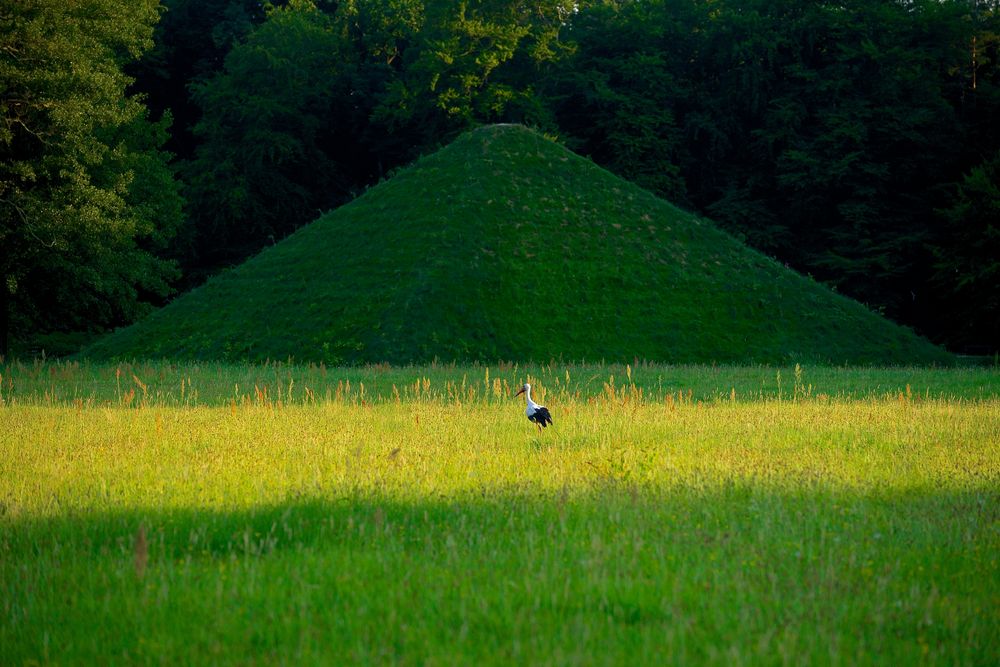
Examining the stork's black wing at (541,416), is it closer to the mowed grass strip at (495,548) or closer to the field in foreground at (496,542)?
the mowed grass strip at (495,548)

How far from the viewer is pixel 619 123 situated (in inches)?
2237

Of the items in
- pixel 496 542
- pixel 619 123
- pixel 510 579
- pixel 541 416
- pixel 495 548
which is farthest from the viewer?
pixel 619 123

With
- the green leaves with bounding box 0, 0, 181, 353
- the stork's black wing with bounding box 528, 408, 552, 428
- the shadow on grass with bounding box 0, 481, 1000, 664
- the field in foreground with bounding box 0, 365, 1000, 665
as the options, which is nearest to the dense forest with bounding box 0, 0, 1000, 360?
the green leaves with bounding box 0, 0, 181, 353

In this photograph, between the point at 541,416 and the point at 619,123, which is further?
the point at 619,123

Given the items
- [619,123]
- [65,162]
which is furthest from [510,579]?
[619,123]

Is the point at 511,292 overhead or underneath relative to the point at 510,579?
overhead

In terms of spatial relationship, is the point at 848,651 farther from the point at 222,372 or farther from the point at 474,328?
the point at 474,328

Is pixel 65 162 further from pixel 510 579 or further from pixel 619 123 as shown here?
pixel 510 579

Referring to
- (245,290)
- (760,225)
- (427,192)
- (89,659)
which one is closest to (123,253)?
(245,290)

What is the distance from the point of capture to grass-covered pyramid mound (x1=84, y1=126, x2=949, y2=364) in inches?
1335

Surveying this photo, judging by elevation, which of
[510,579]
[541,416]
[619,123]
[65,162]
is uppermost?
[619,123]

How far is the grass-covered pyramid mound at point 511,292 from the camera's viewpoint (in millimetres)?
33906

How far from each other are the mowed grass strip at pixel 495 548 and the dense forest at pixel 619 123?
34584mm

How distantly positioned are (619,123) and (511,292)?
24.0m
